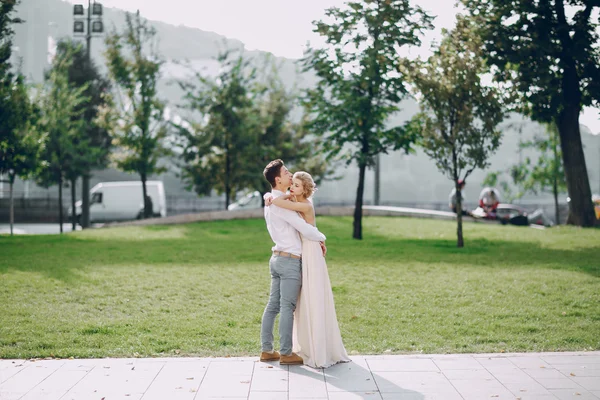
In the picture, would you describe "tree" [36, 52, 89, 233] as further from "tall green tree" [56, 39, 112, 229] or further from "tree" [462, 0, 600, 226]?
"tree" [462, 0, 600, 226]

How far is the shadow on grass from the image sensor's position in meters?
14.5

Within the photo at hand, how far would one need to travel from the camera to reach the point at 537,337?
8180 millimetres

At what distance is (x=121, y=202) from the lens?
119 feet

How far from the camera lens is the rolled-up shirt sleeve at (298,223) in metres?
6.79

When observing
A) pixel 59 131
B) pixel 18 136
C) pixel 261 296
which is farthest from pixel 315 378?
pixel 59 131

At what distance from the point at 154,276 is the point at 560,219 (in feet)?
111

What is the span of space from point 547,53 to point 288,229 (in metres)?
16.3

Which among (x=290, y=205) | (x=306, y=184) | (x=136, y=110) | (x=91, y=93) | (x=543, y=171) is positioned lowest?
(x=290, y=205)

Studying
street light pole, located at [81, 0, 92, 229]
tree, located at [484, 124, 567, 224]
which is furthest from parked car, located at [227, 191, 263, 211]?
tree, located at [484, 124, 567, 224]

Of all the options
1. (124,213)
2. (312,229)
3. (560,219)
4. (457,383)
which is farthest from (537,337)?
(560,219)

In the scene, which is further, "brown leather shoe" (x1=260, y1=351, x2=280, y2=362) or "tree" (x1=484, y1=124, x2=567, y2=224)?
"tree" (x1=484, y1=124, x2=567, y2=224)

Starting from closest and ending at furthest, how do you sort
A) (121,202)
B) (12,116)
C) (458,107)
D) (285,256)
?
(285,256)
(458,107)
(12,116)
(121,202)

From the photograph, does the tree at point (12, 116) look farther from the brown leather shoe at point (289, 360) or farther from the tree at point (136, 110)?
the brown leather shoe at point (289, 360)

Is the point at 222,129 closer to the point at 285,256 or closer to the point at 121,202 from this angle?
the point at 121,202
